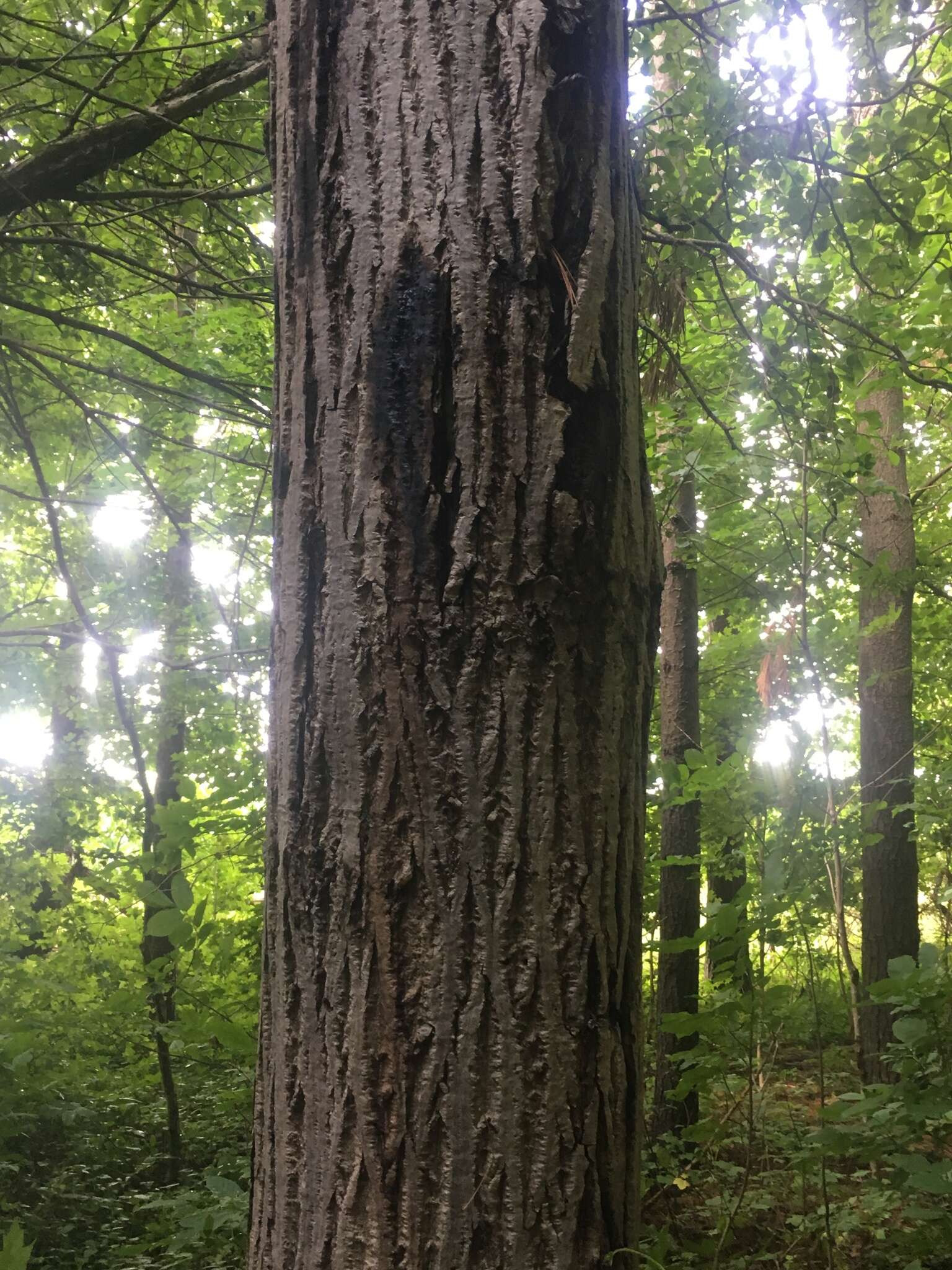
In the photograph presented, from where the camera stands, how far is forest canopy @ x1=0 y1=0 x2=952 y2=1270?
1070 mm

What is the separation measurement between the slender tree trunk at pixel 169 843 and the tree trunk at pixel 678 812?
2.57 metres

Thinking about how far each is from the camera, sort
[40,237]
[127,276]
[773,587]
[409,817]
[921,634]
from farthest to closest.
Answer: [921,634] → [773,587] → [127,276] → [40,237] → [409,817]

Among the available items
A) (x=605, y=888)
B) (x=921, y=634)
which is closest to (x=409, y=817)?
(x=605, y=888)

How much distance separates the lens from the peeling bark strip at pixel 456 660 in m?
0.92

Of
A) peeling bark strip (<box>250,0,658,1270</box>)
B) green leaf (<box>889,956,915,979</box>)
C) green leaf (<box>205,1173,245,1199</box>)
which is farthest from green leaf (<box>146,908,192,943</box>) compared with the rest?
green leaf (<box>889,956,915,979</box>)

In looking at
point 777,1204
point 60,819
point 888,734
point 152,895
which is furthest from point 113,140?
point 888,734

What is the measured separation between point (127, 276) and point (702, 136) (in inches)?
152

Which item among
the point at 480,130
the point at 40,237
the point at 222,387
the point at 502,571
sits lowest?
the point at 502,571

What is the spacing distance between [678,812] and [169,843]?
13.5 feet

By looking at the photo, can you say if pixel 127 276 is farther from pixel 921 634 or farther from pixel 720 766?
pixel 921 634

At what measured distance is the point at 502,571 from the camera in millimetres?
989

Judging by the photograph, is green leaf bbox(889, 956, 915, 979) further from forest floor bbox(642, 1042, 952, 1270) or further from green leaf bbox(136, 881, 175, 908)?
green leaf bbox(136, 881, 175, 908)

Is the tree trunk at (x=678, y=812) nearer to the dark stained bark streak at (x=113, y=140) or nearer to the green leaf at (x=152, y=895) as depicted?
the dark stained bark streak at (x=113, y=140)

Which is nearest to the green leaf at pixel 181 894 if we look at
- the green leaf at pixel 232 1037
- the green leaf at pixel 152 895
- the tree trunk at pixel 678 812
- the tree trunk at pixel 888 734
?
the green leaf at pixel 152 895
